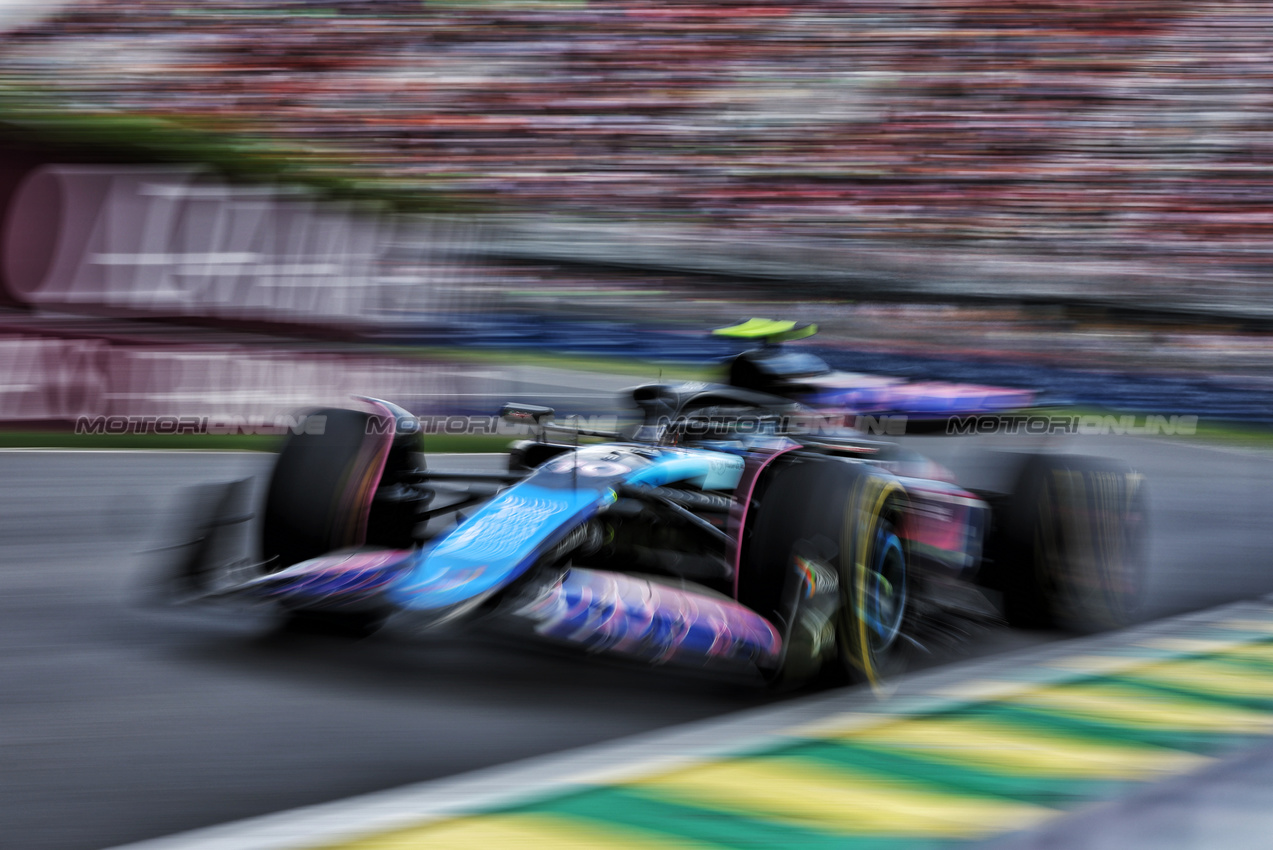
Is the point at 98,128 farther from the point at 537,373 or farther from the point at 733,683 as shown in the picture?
the point at 733,683

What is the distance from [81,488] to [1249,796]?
4826mm

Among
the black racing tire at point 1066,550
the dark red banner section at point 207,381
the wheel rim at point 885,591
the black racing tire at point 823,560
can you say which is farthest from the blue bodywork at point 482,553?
the dark red banner section at point 207,381

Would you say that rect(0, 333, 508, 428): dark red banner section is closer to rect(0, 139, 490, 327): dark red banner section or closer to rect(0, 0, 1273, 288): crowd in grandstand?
rect(0, 139, 490, 327): dark red banner section

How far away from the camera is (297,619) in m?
3.09

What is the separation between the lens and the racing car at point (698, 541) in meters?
2.68

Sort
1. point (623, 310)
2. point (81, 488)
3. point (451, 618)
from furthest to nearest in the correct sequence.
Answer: point (623, 310) < point (81, 488) < point (451, 618)

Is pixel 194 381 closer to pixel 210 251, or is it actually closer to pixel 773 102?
pixel 210 251

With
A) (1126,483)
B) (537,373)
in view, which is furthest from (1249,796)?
(537,373)

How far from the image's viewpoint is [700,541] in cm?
324

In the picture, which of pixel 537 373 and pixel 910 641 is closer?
pixel 910 641

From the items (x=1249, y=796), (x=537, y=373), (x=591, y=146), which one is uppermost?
(x=591, y=146)

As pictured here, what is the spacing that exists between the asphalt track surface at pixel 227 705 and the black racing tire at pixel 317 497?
0.72 ft

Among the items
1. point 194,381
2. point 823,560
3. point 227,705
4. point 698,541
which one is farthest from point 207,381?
point 823,560

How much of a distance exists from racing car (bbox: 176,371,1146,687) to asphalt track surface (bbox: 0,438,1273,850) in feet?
0.48
